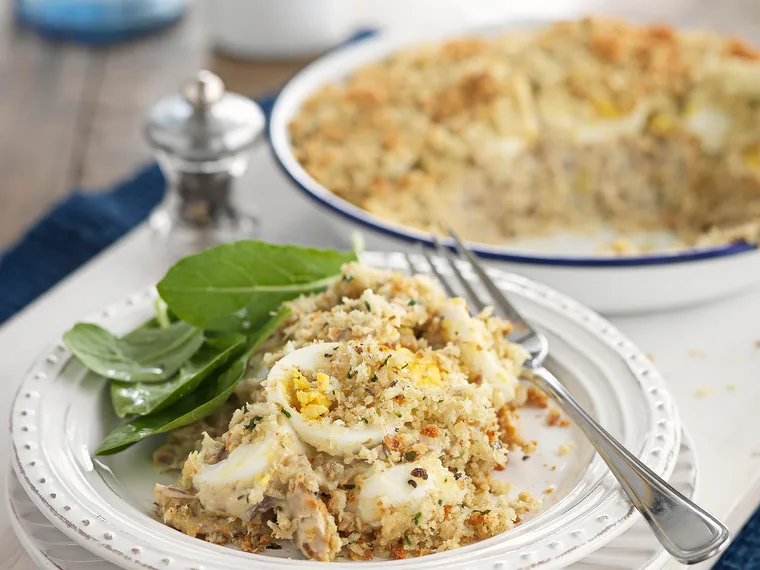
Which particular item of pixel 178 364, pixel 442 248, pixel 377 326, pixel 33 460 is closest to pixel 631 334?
pixel 442 248

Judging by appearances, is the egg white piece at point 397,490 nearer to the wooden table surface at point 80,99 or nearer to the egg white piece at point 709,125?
the egg white piece at point 709,125

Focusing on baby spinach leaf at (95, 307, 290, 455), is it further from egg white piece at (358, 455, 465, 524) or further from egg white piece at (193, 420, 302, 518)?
egg white piece at (358, 455, 465, 524)

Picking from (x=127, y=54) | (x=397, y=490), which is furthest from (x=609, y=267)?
(x=127, y=54)

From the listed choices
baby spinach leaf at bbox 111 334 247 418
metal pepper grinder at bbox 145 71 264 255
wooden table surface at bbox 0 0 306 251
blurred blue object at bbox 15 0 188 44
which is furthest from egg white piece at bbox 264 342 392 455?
blurred blue object at bbox 15 0 188 44

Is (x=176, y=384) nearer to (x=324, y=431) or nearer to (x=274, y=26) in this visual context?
(x=324, y=431)

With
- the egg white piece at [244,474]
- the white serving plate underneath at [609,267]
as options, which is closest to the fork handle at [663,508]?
the egg white piece at [244,474]

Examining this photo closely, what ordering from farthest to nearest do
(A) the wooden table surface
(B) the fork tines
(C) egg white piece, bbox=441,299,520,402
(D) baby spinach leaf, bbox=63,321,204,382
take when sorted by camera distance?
(A) the wooden table surface, (B) the fork tines, (D) baby spinach leaf, bbox=63,321,204,382, (C) egg white piece, bbox=441,299,520,402
